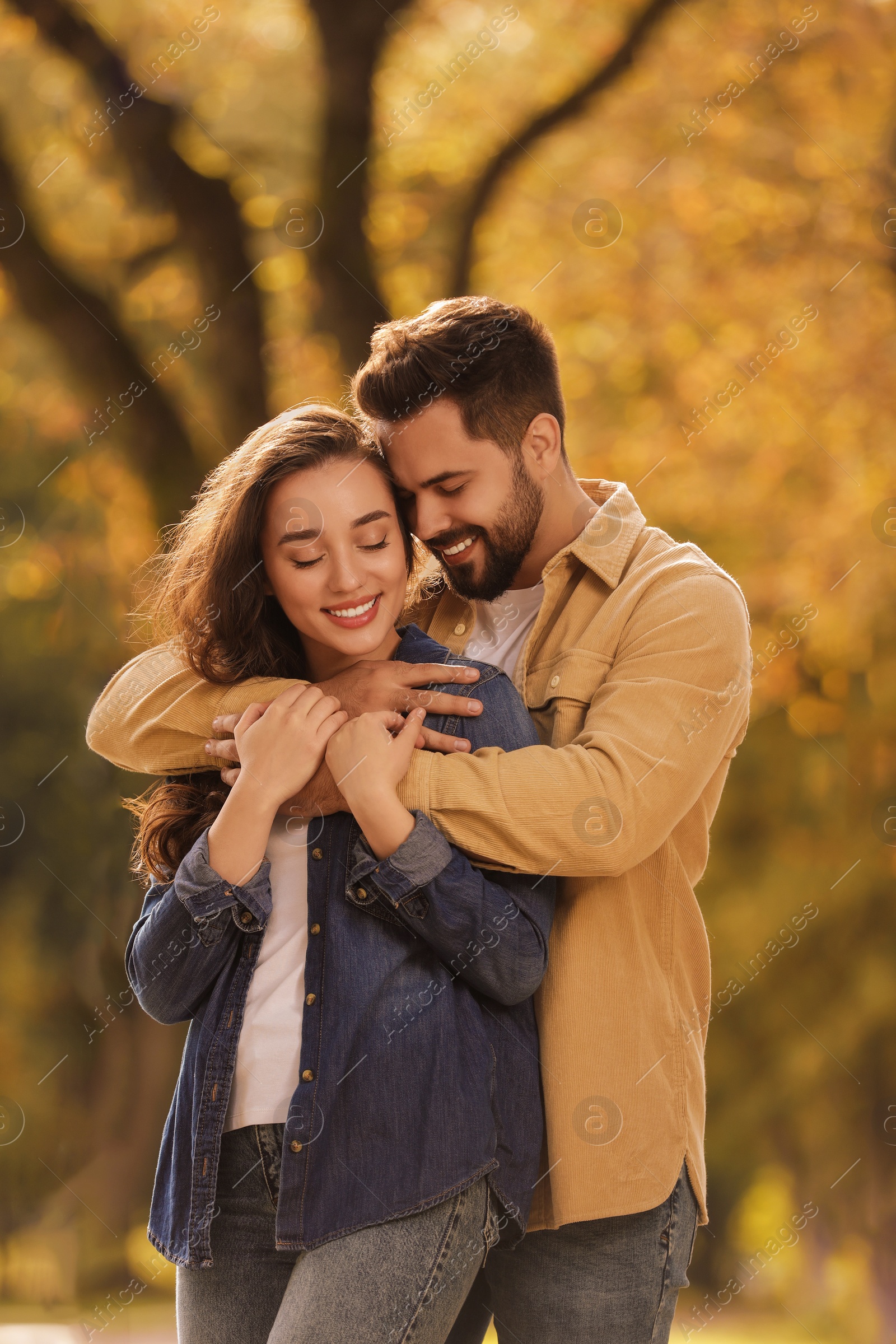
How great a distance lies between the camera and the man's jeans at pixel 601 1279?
1604 millimetres

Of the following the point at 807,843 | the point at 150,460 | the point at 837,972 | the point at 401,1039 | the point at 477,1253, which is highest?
the point at 150,460

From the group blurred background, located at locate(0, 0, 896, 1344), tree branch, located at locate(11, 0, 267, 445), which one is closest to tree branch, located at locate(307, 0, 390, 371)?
blurred background, located at locate(0, 0, 896, 1344)

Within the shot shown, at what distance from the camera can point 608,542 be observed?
183 cm

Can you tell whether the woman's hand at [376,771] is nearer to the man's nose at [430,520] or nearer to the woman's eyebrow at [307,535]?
the woman's eyebrow at [307,535]

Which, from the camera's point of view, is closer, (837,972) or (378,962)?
(378,962)

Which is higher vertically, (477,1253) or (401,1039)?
(401,1039)

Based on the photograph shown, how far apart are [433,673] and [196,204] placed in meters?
3.09

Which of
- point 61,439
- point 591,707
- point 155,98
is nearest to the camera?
point 591,707

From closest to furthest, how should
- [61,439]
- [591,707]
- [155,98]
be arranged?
1. [591,707]
2. [155,98]
3. [61,439]

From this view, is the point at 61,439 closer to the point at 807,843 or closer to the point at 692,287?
the point at 692,287

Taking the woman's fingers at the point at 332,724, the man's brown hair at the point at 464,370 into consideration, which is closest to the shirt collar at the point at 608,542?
the man's brown hair at the point at 464,370

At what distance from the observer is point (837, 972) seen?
17.7ft

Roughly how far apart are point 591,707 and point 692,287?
151 inches

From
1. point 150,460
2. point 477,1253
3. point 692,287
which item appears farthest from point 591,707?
point 692,287
